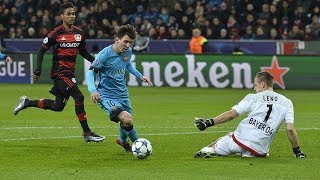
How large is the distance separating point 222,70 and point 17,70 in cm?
733

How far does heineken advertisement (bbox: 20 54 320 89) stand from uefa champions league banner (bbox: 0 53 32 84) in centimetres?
196

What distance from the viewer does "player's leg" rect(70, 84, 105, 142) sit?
46.5 feet

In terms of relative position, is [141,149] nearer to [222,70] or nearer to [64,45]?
[64,45]

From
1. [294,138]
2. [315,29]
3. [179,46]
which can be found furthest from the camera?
[179,46]

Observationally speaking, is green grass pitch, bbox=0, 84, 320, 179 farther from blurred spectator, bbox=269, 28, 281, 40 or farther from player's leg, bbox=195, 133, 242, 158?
blurred spectator, bbox=269, 28, 281, 40

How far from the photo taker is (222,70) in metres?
27.5

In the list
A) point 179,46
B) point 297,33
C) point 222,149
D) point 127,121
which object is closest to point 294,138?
point 222,149

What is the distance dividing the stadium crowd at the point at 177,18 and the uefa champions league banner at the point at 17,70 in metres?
4.71

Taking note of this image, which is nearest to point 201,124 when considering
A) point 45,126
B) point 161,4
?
point 45,126

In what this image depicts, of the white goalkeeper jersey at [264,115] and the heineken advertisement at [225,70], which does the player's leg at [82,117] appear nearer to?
the white goalkeeper jersey at [264,115]

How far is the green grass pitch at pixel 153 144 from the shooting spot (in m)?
11.1

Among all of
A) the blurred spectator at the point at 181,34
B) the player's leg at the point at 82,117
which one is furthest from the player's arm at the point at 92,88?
the blurred spectator at the point at 181,34

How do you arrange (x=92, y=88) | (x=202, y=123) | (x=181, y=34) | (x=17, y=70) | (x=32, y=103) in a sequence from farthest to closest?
(x=181, y=34)
(x=17, y=70)
(x=32, y=103)
(x=92, y=88)
(x=202, y=123)

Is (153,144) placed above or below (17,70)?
above
